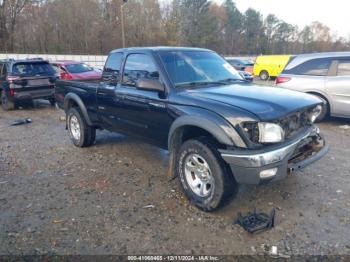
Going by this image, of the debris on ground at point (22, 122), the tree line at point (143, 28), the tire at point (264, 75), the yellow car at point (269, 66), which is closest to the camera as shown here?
the debris on ground at point (22, 122)

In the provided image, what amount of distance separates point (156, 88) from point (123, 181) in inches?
62.1

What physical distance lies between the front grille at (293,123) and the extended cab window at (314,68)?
15.5 feet

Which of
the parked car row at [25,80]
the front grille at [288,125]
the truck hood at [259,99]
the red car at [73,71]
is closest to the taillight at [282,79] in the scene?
the truck hood at [259,99]

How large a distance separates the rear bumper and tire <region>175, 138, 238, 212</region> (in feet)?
27.4

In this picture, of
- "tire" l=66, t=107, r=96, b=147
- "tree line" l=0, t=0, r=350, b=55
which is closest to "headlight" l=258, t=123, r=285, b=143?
"tire" l=66, t=107, r=96, b=147

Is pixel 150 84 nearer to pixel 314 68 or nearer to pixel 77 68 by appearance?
pixel 314 68

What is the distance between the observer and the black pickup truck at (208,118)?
328 centimetres

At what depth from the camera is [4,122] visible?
374 inches

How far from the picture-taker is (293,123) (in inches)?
145

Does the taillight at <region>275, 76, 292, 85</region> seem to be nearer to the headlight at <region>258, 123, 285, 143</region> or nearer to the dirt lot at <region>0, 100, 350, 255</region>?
the dirt lot at <region>0, 100, 350, 255</region>

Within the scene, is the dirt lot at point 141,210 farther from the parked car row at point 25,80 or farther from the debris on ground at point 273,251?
the parked car row at point 25,80

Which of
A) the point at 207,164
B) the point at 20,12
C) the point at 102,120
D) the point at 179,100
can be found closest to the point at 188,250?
the point at 207,164

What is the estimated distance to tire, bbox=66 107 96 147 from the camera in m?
6.21

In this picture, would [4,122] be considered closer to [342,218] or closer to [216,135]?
[216,135]
